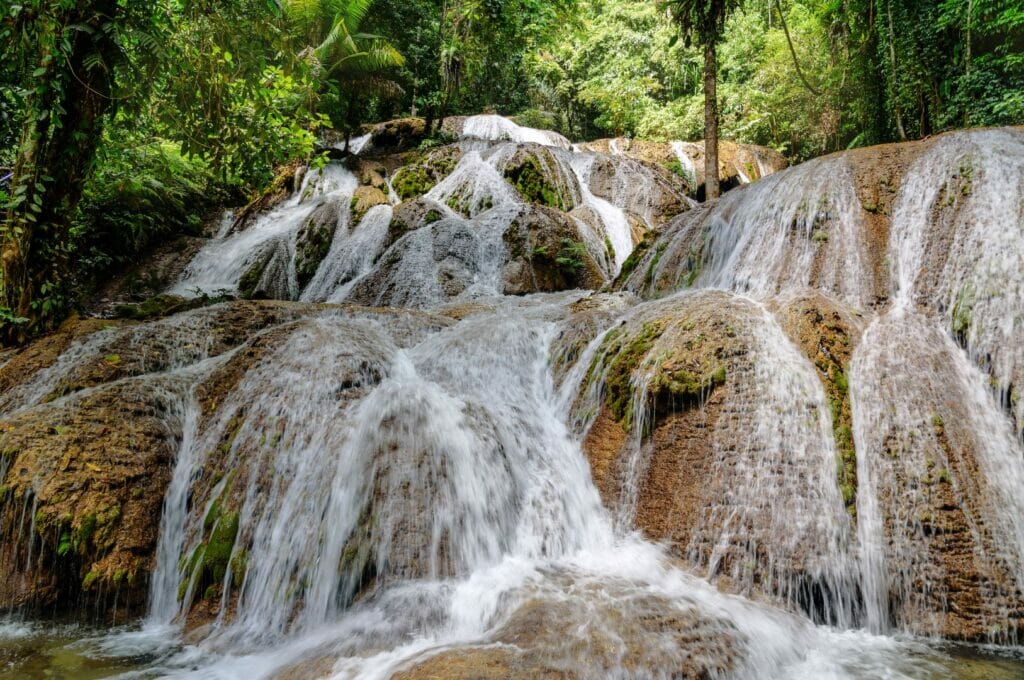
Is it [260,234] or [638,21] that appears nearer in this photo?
[260,234]

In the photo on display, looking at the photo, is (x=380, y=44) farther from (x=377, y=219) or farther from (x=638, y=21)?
(x=638, y=21)

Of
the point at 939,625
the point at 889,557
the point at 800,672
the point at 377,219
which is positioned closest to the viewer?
the point at 800,672

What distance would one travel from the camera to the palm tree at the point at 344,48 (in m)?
16.7

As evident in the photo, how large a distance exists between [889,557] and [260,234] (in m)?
13.0

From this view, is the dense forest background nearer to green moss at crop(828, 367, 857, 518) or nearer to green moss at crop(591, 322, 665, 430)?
green moss at crop(591, 322, 665, 430)

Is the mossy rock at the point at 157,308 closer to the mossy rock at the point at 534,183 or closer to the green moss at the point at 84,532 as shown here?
the green moss at the point at 84,532

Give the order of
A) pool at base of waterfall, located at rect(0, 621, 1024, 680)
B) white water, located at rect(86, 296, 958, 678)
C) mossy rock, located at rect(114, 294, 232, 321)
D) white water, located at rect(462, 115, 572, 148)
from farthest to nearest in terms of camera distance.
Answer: white water, located at rect(462, 115, 572, 148) → mossy rock, located at rect(114, 294, 232, 321) → white water, located at rect(86, 296, 958, 678) → pool at base of waterfall, located at rect(0, 621, 1024, 680)

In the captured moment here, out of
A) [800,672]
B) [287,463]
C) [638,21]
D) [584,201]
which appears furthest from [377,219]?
[638,21]

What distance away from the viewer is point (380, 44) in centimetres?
1800

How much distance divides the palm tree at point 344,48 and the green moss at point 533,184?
22.4ft

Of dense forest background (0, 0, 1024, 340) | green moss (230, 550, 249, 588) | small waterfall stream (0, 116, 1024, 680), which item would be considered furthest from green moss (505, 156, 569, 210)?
green moss (230, 550, 249, 588)

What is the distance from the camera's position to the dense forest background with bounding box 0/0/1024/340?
554 cm

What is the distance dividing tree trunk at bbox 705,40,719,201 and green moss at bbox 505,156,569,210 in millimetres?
3086

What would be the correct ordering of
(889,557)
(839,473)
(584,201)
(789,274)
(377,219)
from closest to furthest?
(889,557) → (839,473) → (789,274) → (377,219) → (584,201)
